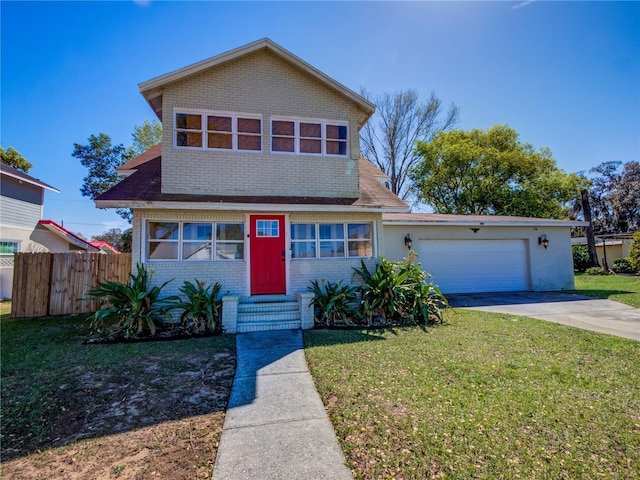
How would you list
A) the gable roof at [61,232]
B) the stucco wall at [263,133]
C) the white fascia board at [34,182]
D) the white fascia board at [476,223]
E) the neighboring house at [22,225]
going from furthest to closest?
the gable roof at [61,232] → the white fascia board at [34,182] → the neighboring house at [22,225] → the white fascia board at [476,223] → the stucco wall at [263,133]

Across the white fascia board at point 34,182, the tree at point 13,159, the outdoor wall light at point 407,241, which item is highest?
the tree at point 13,159

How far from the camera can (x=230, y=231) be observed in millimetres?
8383

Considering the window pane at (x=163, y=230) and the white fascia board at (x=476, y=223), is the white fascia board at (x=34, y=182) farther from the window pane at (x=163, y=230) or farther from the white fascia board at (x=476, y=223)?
the white fascia board at (x=476, y=223)

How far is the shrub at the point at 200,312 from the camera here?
7.11m

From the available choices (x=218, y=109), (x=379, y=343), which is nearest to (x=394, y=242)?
(x=379, y=343)

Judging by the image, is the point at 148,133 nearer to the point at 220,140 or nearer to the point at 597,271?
the point at 220,140

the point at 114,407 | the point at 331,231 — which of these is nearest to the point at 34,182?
the point at 331,231

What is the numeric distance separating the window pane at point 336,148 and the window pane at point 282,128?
118 centimetres

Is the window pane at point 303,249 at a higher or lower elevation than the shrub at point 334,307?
higher

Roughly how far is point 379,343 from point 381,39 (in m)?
11.3

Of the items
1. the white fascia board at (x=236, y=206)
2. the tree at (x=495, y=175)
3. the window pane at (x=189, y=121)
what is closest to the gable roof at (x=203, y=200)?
the white fascia board at (x=236, y=206)

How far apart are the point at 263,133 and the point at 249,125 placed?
47cm

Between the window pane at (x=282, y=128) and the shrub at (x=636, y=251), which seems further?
the shrub at (x=636, y=251)

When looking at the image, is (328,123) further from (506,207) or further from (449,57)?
(506,207)
